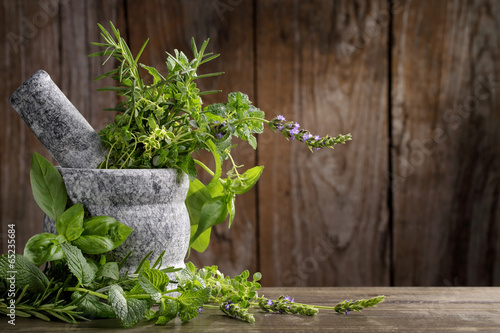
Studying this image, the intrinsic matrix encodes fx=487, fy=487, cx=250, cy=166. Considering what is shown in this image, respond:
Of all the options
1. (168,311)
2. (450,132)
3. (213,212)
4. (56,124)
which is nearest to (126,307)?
(168,311)

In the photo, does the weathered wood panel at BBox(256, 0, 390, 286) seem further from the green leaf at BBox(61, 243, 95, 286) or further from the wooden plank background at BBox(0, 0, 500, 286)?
the green leaf at BBox(61, 243, 95, 286)

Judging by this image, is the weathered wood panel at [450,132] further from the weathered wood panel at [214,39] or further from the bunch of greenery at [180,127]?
the bunch of greenery at [180,127]

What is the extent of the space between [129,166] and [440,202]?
3.46 feet

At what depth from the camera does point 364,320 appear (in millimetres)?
555

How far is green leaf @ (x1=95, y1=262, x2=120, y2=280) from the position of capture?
0.55 meters

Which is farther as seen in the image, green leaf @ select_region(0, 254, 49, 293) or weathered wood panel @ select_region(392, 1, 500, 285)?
weathered wood panel @ select_region(392, 1, 500, 285)

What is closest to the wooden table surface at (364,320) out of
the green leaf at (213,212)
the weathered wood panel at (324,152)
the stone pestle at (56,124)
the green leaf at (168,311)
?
the green leaf at (168,311)

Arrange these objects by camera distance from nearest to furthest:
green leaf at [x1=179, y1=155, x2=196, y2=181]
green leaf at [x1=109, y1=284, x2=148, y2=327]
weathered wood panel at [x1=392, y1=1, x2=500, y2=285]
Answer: green leaf at [x1=109, y1=284, x2=148, y2=327] → green leaf at [x1=179, y1=155, x2=196, y2=181] → weathered wood panel at [x1=392, y1=1, x2=500, y2=285]

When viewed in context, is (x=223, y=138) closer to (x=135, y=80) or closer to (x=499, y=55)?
(x=135, y=80)

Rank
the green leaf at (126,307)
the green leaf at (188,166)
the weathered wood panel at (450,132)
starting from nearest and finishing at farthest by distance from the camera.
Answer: the green leaf at (126,307) < the green leaf at (188,166) < the weathered wood panel at (450,132)

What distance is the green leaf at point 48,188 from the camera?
0.59 meters

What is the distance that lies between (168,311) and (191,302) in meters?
0.03

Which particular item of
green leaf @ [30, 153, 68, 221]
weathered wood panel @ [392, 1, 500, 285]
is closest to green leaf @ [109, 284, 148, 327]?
green leaf @ [30, 153, 68, 221]

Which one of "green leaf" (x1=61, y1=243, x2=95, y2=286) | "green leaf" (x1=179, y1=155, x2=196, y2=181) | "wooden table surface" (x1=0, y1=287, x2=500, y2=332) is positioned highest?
"green leaf" (x1=179, y1=155, x2=196, y2=181)
